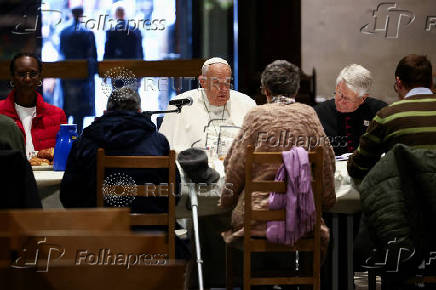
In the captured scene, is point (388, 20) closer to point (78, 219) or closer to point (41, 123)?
point (41, 123)

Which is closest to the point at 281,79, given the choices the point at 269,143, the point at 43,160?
the point at 269,143

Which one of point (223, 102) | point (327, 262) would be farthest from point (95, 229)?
point (223, 102)

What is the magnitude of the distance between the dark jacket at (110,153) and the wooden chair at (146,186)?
2.4 inches

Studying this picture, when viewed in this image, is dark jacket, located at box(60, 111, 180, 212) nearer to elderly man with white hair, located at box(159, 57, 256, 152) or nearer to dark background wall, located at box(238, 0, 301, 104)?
elderly man with white hair, located at box(159, 57, 256, 152)

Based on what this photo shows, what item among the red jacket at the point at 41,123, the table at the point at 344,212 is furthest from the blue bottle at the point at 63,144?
the table at the point at 344,212

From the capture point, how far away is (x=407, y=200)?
9.99 ft

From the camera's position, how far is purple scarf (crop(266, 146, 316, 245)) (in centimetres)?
304

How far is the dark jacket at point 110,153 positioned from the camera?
124 inches

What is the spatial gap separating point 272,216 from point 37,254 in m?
1.51

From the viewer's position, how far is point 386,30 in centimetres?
680

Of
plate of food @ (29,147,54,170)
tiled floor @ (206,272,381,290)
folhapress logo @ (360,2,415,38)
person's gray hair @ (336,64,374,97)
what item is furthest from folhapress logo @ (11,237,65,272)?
folhapress logo @ (360,2,415,38)

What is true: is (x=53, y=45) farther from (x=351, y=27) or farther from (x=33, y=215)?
(x=33, y=215)

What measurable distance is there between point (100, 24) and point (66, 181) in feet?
12.3

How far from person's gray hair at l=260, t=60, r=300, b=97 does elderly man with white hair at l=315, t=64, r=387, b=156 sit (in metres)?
1.16
